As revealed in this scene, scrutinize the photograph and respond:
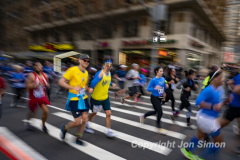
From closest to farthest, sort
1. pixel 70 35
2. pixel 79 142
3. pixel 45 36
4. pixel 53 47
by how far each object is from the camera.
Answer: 1. pixel 79 142
2. pixel 70 35
3. pixel 53 47
4. pixel 45 36

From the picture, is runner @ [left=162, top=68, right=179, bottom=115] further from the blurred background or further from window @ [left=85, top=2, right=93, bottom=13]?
window @ [left=85, top=2, right=93, bottom=13]

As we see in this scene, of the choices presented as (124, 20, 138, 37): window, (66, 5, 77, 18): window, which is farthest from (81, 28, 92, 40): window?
(124, 20, 138, 37): window

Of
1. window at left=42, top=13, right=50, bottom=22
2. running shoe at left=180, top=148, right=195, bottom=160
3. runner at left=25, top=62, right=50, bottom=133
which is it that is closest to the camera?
running shoe at left=180, top=148, right=195, bottom=160

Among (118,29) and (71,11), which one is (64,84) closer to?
(118,29)

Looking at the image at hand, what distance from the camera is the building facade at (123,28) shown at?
18.5 meters

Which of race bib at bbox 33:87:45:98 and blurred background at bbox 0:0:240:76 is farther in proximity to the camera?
blurred background at bbox 0:0:240:76

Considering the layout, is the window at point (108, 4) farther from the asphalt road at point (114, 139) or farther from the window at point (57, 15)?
the asphalt road at point (114, 139)

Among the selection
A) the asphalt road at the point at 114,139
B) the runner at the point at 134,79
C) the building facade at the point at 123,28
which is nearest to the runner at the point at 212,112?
the asphalt road at the point at 114,139

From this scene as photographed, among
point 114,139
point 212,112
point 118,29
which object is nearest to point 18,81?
point 114,139

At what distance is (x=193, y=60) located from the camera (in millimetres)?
21156

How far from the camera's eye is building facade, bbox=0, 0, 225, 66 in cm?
1853

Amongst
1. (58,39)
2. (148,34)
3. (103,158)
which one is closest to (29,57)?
(58,39)

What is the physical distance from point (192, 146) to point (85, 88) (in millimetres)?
2490

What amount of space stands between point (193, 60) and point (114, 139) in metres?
19.3
